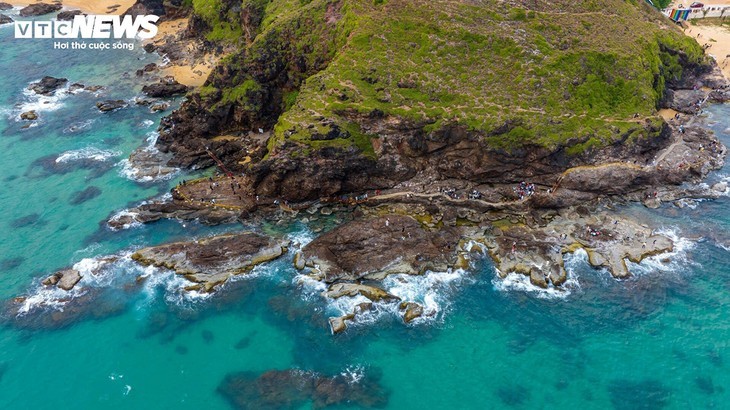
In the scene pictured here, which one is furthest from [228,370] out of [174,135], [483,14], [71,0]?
[71,0]

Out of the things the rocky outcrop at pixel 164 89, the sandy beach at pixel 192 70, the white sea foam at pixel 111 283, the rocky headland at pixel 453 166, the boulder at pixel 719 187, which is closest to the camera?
the white sea foam at pixel 111 283

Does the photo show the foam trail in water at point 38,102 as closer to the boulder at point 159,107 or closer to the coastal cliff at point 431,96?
the boulder at point 159,107

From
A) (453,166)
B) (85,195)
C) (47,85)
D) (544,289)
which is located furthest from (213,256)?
(47,85)

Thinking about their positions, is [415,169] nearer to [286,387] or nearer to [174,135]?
[286,387]

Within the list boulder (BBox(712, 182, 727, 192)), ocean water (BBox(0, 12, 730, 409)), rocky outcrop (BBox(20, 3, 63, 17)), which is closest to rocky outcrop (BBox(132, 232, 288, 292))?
ocean water (BBox(0, 12, 730, 409))

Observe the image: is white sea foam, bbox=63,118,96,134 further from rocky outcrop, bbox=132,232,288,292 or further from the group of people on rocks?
the group of people on rocks

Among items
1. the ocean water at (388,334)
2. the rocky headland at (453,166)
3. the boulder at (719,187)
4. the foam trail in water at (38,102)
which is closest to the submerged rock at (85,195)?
the ocean water at (388,334)

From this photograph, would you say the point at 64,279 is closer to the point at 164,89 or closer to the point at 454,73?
the point at 164,89
